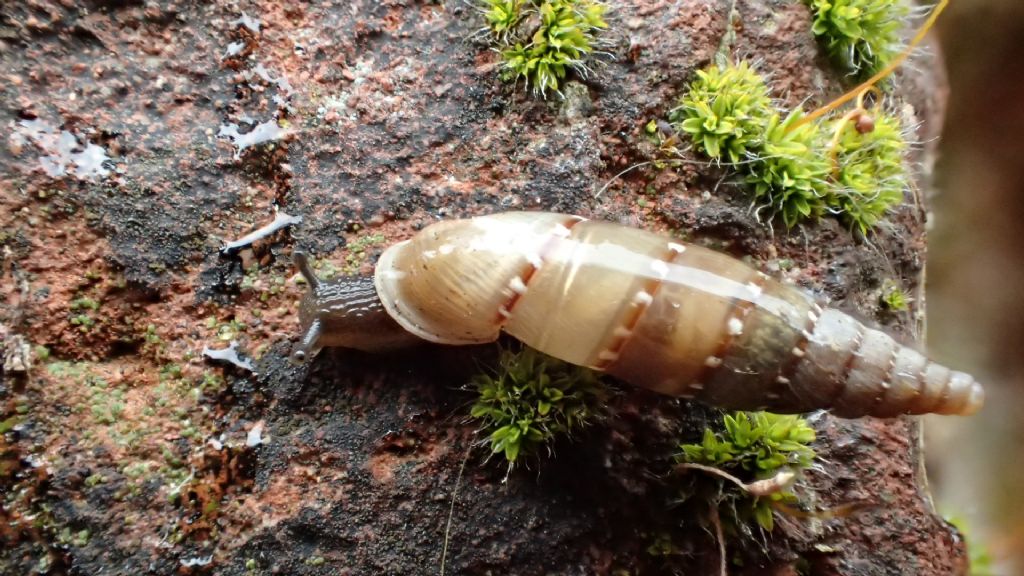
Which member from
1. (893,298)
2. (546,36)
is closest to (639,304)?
(546,36)

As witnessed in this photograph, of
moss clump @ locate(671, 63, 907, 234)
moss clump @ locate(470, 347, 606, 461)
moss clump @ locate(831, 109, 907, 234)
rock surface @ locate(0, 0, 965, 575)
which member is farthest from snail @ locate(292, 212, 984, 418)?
moss clump @ locate(831, 109, 907, 234)

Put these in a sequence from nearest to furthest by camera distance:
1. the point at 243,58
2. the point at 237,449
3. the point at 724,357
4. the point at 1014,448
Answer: the point at 724,357 < the point at 237,449 < the point at 243,58 < the point at 1014,448

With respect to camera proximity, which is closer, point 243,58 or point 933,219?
point 243,58

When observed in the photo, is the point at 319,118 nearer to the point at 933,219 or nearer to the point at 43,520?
the point at 43,520

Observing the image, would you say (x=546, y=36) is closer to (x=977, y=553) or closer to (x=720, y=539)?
(x=720, y=539)

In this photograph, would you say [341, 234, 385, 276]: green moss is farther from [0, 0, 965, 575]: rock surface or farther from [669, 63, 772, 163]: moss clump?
[669, 63, 772, 163]: moss clump

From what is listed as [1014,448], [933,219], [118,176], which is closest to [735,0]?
[118,176]

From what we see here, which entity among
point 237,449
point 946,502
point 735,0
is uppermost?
point 735,0
